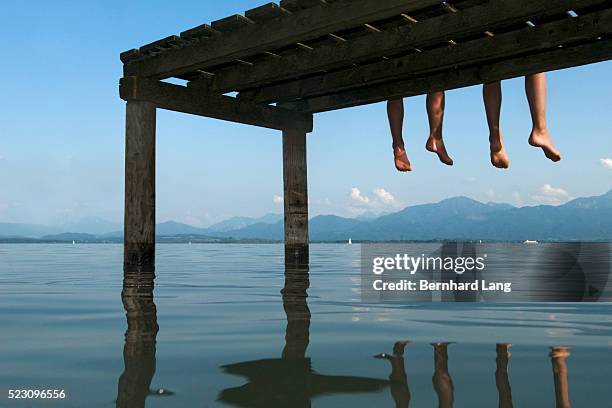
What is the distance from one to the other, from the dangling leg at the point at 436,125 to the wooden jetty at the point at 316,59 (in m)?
0.23

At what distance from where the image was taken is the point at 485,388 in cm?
228

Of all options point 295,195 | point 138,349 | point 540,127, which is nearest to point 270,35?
Answer: point 540,127

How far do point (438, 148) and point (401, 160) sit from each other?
0.63 metres

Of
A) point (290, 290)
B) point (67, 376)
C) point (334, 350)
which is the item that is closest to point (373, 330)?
point (334, 350)

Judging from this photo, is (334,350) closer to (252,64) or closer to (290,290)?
(290,290)

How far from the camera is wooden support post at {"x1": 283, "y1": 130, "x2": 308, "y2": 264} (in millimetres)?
10039

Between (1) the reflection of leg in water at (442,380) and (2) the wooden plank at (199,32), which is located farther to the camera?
(2) the wooden plank at (199,32)

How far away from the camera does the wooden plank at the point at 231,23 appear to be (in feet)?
22.7

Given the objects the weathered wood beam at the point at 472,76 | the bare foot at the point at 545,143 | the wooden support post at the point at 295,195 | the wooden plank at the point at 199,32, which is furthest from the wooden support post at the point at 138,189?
the bare foot at the point at 545,143

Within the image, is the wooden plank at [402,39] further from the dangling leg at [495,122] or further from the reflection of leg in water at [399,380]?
the reflection of leg in water at [399,380]

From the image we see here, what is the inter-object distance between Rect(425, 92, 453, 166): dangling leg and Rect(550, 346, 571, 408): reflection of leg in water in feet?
15.8

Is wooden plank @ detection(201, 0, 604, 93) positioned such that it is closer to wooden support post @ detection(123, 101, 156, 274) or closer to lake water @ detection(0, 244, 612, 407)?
wooden support post @ detection(123, 101, 156, 274)

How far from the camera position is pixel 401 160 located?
8188mm

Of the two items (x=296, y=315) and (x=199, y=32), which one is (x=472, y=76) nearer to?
(x=199, y=32)
